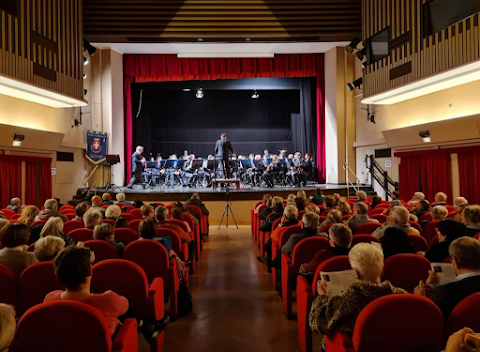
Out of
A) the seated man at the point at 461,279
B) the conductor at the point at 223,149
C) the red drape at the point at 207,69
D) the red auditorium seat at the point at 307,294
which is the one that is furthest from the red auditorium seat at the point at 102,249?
the red drape at the point at 207,69

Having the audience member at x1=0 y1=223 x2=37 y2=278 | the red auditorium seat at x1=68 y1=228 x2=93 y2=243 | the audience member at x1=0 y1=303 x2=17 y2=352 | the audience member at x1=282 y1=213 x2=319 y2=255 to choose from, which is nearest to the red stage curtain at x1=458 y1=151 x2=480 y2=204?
the audience member at x1=282 y1=213 x2=319 y2=255

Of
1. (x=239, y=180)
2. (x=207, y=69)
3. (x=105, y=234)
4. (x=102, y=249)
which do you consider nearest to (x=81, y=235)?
(x=105, y=234)

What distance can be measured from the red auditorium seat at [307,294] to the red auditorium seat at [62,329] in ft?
4.56

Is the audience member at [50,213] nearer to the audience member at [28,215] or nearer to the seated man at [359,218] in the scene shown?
the audience member at [28,215]

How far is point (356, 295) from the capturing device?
184 centimetres

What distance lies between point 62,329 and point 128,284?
83cm

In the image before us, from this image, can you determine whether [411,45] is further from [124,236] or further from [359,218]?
[124,236]

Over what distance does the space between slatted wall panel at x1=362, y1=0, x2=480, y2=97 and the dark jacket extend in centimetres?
599

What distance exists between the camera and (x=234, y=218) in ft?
32.0

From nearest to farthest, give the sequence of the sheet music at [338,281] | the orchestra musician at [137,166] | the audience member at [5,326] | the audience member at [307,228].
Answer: the audience member at [5,326]
the sheet music at [338,281]
the audience member at [307,228]
the orchestra musician at [137,166]

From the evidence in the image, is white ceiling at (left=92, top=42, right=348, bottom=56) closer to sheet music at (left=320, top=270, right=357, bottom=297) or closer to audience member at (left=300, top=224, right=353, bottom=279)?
audience member at (left=300, top=224, right=353, bottom=279)

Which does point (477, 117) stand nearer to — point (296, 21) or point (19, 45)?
point (296, 21)

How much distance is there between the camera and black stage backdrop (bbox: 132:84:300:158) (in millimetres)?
16438

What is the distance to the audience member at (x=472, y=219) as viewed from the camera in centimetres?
343
